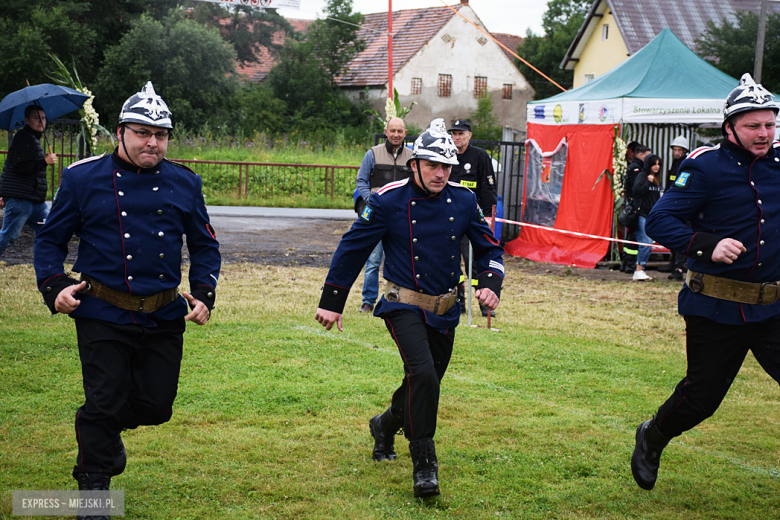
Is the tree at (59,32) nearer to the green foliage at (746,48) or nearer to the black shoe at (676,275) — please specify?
the green foliage at (746,48)

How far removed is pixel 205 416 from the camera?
5.71 metres

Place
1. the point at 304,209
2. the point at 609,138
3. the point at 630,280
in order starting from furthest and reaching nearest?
the point at 304,209, the point at 609,138, the point at 630,280

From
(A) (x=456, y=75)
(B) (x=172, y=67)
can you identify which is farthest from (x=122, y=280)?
(A) (x=456, y=75)

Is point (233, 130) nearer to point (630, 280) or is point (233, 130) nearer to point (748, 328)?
point (630, 280)

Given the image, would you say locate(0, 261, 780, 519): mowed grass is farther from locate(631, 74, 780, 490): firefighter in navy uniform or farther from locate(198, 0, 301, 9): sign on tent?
locate(198, 0, 301, 9): sign on tent

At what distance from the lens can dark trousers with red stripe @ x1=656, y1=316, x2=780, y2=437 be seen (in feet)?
14.1

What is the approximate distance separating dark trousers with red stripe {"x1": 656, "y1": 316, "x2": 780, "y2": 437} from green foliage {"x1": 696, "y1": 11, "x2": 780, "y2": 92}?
24.5 meters

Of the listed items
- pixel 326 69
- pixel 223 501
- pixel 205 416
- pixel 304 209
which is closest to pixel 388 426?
pixel 223 501

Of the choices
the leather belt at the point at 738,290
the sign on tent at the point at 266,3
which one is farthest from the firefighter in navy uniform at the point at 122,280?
the sign on tent at the point at 266,3

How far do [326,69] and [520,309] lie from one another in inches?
1497

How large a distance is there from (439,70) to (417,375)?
45.1 meters

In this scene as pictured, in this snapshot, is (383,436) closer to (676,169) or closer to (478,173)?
(478,173)

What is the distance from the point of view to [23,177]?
973cm

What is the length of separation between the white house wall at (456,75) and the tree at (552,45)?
3093 mm
